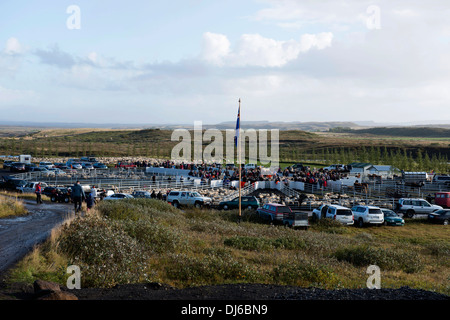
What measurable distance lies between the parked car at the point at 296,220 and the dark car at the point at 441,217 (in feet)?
32.8

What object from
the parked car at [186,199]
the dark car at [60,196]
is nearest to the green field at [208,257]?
the parked car at [186,199]

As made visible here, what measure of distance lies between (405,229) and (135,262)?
65.3 ft

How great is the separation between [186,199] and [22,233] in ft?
56.2

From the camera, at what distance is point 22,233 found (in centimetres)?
1473

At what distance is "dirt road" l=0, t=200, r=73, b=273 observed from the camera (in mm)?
11211

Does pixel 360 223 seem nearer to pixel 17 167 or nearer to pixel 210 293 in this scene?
pixel 210 293

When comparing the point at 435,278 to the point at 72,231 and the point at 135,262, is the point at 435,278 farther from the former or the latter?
the point at 72,231

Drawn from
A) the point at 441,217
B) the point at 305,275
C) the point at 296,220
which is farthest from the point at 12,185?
the point at 441,217

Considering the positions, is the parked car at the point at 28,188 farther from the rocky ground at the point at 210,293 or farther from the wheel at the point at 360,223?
the rocky ground at the point at 210,293

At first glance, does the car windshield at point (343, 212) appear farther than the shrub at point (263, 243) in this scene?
Yes

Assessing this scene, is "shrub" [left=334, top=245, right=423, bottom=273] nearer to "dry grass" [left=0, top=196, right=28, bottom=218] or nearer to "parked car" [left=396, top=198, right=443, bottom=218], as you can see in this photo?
"parked car" [left=396, top=198, right=443, bottom=218]

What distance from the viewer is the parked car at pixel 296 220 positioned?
78.3 feet

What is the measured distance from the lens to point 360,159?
75000 millimetres
